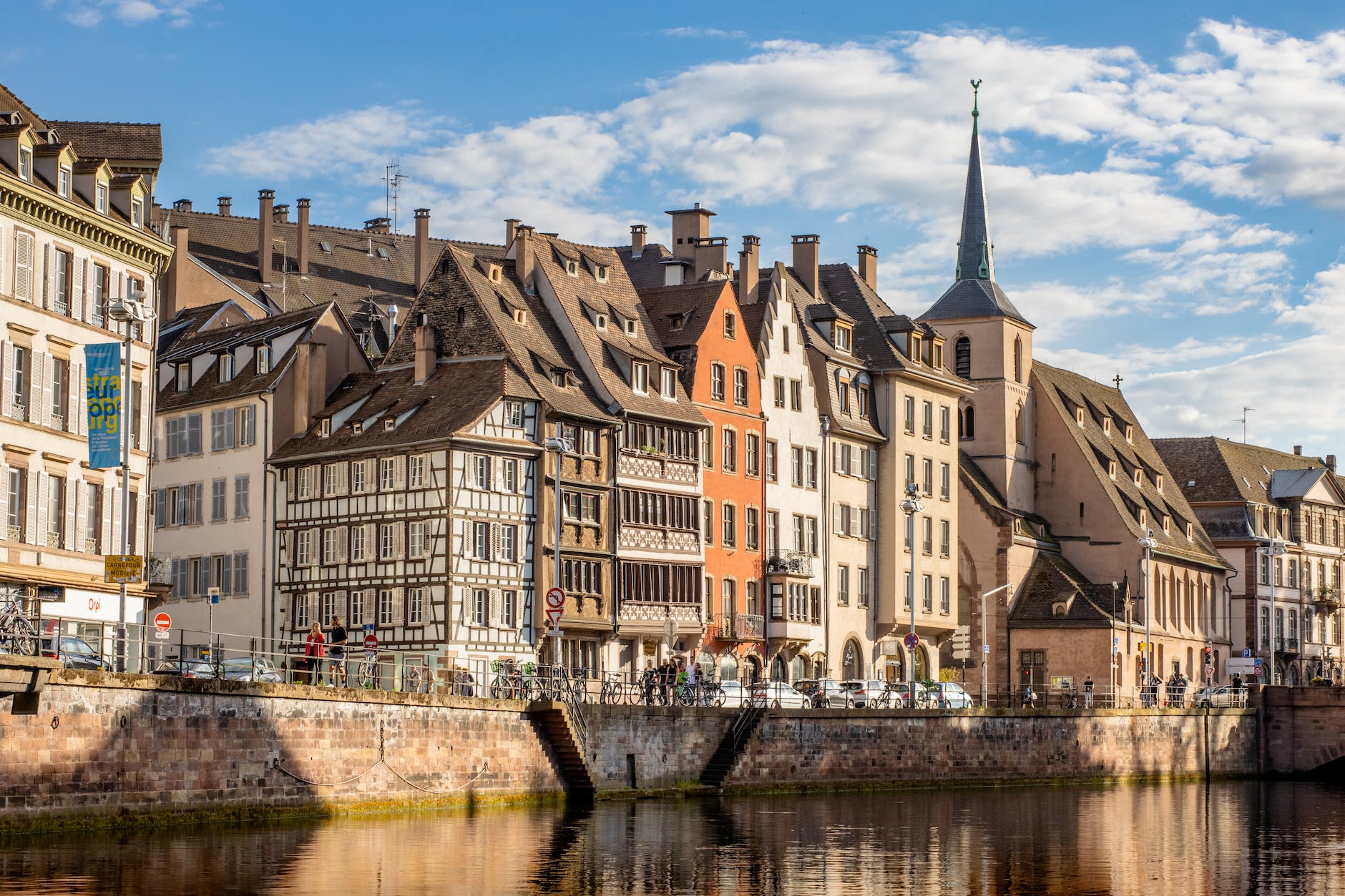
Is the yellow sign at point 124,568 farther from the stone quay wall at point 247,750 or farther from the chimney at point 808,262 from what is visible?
the chimney at point 808,262

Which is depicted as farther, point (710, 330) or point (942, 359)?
point (942, 359)

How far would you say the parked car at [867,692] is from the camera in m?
79.4

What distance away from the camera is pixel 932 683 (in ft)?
289

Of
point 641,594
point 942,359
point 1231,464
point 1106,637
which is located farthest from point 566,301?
point 1231,464

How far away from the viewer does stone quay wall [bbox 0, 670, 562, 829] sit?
46.3 metres

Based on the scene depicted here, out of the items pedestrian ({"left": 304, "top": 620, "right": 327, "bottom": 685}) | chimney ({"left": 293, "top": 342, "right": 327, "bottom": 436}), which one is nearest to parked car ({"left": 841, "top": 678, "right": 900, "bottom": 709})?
chimney ({"left": 293, "top": 342, "right": 327, "bottom": 436})

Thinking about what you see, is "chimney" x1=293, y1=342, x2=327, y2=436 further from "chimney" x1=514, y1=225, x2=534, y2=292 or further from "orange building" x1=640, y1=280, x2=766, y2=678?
"orange building" x1=640, y1=280, x2=766, y2=678

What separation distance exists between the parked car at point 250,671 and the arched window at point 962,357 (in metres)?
63.1

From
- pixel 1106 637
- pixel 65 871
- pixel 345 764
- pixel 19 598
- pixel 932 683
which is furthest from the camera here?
pixel 1106 637

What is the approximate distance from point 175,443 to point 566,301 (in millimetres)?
15590

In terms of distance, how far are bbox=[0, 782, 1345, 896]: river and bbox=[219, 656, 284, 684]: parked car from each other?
386 centimetres

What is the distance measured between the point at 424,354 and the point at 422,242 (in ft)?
92.5

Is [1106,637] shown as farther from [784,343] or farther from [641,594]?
[641,594]

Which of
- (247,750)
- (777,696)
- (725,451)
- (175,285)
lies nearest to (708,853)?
(247,750)
